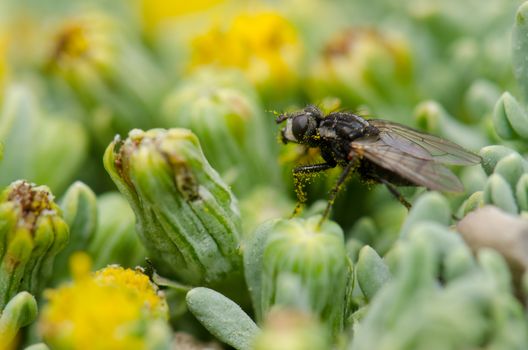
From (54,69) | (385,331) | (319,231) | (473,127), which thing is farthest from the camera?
(54,69)

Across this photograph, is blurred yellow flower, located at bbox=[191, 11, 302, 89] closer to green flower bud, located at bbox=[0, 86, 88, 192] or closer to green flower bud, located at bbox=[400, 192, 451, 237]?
green flower bud, located at bbox=[0, 86, 88, 192]

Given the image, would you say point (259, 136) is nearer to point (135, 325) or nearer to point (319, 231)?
point (319, 231)

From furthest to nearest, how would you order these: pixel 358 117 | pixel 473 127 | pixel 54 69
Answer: pixel 54 69, pixel 473 127, pixel 358 117

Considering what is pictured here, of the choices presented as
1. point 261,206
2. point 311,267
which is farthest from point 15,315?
point 261,206

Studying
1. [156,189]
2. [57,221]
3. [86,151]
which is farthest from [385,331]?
[86,151]

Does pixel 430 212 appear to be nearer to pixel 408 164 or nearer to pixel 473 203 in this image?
pixel 473 203
